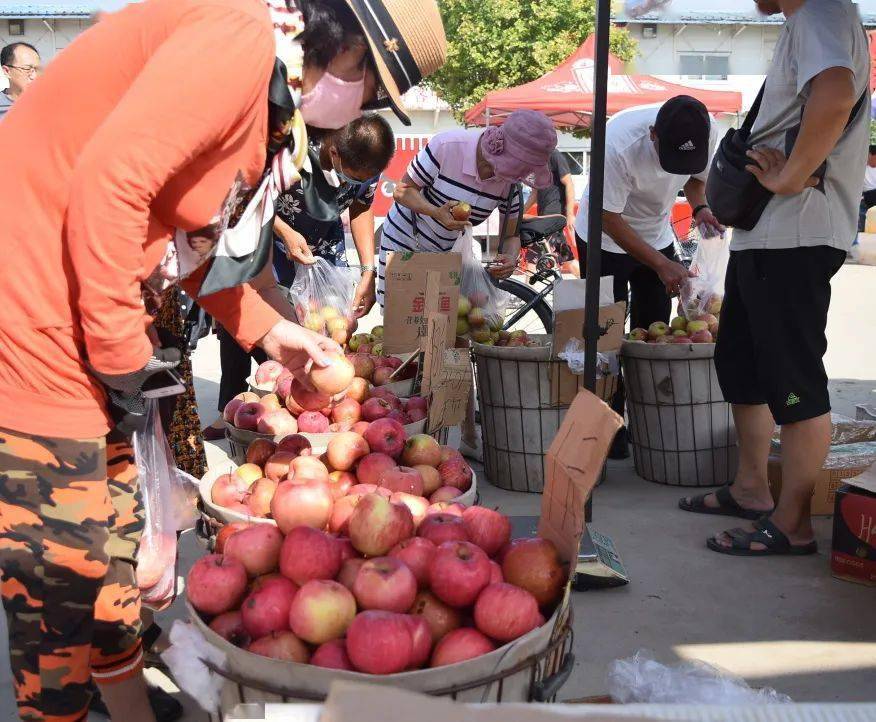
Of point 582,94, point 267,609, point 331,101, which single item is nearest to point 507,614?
point 267,609

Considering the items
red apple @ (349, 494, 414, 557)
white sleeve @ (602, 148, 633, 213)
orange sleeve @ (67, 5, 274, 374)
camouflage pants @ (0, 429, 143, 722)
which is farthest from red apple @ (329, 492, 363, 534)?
white sleeve @ (602, 148, 633, 213)

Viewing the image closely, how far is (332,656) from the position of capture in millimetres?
1328

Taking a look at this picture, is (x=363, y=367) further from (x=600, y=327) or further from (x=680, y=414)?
(x=680, y=414)

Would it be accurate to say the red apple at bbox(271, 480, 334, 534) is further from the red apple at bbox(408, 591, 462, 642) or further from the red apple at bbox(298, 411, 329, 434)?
the red apple at bbox(298, 411, 329, 434)

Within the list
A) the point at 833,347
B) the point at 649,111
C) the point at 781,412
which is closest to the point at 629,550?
the point at 781,412

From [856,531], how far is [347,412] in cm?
189

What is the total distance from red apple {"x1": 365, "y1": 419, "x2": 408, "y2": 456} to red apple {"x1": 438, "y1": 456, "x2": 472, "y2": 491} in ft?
0.50

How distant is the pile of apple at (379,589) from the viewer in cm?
134

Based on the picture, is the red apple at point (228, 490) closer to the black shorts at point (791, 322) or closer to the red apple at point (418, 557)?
the red apple at point (418, 557)

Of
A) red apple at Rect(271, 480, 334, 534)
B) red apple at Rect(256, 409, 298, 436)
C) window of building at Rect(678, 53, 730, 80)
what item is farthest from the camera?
window of building at Rect(678, 53, 730, 80)

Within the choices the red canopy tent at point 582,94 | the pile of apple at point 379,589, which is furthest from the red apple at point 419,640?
the red canopy tent at point 582,94

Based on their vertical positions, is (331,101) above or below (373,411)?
above

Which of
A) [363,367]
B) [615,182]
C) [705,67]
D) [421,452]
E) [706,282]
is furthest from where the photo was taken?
[705,67]

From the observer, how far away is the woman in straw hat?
1335 millimetres
